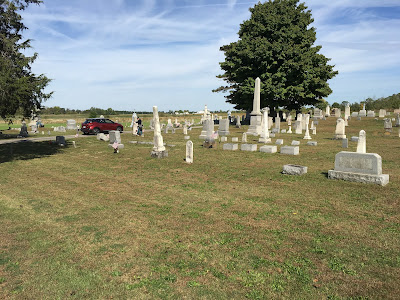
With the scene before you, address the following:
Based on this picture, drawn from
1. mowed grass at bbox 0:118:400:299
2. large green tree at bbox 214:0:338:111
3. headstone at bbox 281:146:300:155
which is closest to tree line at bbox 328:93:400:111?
large green tree at bbox 214:0:338:111

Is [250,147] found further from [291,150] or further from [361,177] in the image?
[361,177]

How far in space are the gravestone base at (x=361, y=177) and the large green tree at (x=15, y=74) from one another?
43.1ft

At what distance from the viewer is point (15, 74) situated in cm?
1243

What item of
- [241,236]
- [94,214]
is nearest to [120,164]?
[94,214]

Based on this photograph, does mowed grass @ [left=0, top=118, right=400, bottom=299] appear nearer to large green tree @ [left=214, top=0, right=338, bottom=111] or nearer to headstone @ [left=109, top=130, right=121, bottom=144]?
headstone @ [left=109, top=130, right=121, bottom=144]

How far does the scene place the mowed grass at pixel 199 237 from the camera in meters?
3.71

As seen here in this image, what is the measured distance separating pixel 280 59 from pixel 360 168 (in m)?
28.7

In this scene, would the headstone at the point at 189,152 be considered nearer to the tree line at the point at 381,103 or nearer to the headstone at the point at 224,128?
the headstone at the point at 224,128

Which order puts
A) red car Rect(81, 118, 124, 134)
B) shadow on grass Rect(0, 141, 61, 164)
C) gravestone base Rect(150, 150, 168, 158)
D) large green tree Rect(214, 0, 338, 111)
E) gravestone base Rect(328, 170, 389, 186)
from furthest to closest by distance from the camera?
large green tree Rect(214, 0, 338, 111) → red car Rect(81, 118, 124, 134) → shadow on grass Rect(0, 141, 61, 164) → gravestone base Rect(150, 150, 168, 158) → gravestone base Rect(328, 170, 389, 186)

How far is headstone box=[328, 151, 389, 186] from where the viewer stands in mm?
8219

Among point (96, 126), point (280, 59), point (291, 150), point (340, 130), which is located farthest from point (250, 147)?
point (280, 59)

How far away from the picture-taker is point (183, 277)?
392 cm

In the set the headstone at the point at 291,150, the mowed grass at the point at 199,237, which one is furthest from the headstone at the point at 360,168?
the headstone at the point at 291,150

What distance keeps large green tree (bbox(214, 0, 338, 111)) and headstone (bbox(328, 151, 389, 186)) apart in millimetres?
25219
